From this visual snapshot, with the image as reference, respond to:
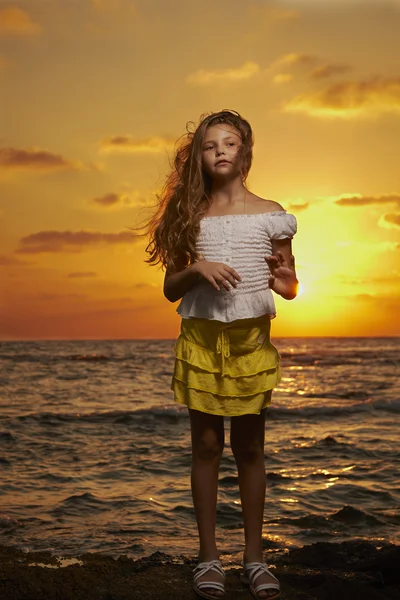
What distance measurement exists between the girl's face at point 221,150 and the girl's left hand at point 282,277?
0.46m

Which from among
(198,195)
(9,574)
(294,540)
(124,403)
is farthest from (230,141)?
(124,403)

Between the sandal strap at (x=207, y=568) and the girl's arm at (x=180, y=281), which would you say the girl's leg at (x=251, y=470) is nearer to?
the sandal strap at (x=207, y=568)

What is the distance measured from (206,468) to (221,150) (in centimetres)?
150

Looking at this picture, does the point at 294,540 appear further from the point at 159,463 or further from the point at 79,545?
the point at 159,463

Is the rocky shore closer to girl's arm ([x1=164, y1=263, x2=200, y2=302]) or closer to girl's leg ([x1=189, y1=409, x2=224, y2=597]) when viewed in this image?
girl's leg ([x1=189, y1=409, x2=224, y2=597])

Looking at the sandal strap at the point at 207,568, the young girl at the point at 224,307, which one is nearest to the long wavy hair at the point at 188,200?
→ the young girl at the point at 224,307

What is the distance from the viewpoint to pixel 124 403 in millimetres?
15727

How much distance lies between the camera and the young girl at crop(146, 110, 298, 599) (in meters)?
3.44

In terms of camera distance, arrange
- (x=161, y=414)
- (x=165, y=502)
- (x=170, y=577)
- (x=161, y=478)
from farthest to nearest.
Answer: (x=161, y=414), (x=161, y=478), (x=165, y=502), (x=170, y=577)

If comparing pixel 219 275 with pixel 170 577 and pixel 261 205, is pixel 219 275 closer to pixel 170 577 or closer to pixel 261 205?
pixel 261 205

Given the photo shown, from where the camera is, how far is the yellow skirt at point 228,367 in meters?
3.45

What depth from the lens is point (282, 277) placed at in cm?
350

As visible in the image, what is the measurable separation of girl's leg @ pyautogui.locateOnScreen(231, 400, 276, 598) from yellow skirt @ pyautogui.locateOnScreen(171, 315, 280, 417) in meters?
0.13

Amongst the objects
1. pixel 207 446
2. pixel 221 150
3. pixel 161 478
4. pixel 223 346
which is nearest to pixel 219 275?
pixel 223 346
